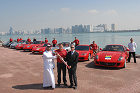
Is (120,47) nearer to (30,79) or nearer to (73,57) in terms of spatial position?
(73,57)

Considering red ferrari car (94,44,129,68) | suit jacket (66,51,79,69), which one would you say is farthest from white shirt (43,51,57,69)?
red ferrari car (94,44,129,68)

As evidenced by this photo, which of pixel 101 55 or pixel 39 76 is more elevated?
pixel 101 55

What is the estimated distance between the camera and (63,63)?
5.59 metres

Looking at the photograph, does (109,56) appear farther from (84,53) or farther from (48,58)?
(48,58)

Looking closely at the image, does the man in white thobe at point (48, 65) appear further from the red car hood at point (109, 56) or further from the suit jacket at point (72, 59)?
the red car hood at point (109, 56)

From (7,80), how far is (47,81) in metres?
2.47

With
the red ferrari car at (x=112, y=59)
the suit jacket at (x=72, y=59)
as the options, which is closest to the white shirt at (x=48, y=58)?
the suit jacket at (x=72, y=59)

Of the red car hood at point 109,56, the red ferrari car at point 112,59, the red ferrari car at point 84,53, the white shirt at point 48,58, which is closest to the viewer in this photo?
the white shirt at point 48,58

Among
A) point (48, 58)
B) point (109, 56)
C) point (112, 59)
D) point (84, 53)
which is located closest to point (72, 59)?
point (48, 58)

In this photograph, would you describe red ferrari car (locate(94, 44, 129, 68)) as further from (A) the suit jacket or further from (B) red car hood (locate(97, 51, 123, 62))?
(A) the suit jacket

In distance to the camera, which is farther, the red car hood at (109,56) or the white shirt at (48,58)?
the red car hood at (109,56)

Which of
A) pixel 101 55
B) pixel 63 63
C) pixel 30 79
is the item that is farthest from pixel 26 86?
pixel 101 55

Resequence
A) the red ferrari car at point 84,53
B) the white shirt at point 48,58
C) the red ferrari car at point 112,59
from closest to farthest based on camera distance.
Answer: the white shirt at point 48,58, the red ferrari car at point 112,59, the red ferrari car at point 84,53

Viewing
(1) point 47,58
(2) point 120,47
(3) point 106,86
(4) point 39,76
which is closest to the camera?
(1) point 47,58
